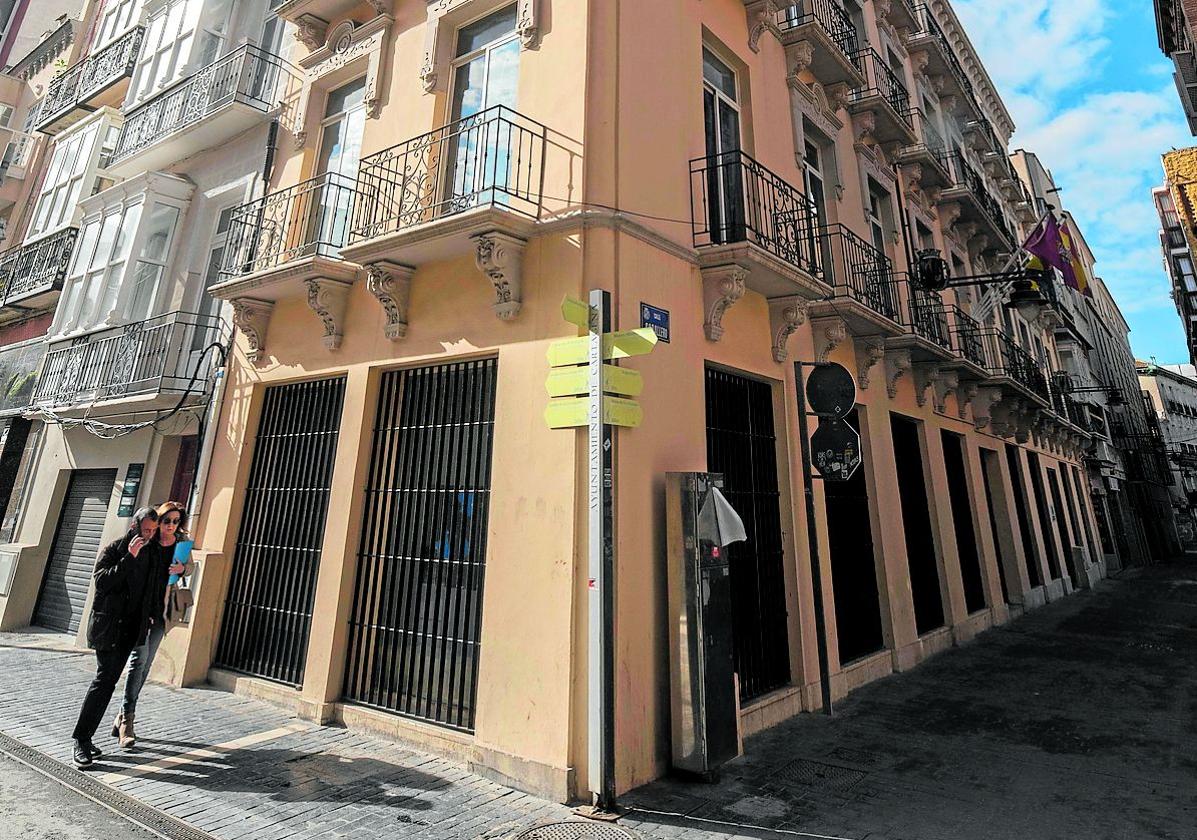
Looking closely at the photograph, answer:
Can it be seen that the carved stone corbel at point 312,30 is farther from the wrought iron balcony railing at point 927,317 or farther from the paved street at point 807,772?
the wrought iron balcony railing at point 927,317

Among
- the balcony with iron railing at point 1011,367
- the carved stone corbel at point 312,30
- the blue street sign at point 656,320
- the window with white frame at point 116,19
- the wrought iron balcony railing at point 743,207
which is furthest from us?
the window with white frame at point 116,19

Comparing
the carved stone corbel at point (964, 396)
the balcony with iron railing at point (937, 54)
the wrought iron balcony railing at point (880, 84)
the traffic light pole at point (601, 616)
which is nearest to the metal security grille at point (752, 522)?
the traffic light pole at point (601, 616)

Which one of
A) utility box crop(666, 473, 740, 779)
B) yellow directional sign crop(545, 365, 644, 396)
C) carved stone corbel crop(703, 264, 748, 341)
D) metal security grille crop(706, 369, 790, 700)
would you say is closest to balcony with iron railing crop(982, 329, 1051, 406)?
metal security grille crop(706, 369, 790, 700)

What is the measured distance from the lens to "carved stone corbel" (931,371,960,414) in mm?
11922

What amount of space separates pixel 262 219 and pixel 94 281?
17.2 feet

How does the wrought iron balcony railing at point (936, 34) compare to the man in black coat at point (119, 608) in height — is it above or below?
above

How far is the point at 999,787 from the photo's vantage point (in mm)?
4723

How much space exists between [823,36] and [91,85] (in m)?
17.7

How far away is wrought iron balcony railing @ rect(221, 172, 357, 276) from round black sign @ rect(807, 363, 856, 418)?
6.57m

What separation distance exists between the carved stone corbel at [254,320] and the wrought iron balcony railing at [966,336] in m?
13.0

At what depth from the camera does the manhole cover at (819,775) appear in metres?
4.80

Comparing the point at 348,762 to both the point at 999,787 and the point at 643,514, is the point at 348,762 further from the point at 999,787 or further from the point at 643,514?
the point at 999,787

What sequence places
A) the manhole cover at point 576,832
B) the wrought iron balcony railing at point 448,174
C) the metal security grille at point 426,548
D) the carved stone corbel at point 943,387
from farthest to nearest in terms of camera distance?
the carved stone corbel at point 943,387 < the wrought iron balcony railing at point 448,174 < the metal security grille at point 426,548 < the manhole cover at point 576,832

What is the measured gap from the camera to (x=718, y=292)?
6426 millimetres
